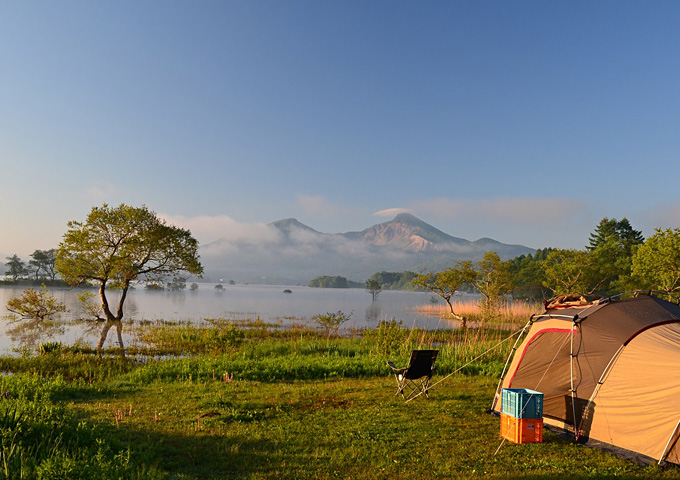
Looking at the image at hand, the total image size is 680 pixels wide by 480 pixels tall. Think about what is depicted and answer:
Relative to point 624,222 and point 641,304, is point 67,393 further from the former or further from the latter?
point 624,222

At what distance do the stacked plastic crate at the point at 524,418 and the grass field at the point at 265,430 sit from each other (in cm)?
16

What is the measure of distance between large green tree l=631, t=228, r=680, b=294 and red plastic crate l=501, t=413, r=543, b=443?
24.8m

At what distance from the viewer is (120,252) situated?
93.6ft

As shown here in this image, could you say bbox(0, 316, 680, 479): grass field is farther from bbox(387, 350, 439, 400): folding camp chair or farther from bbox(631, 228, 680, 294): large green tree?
bbox(631, 228, 680, 294): large green tree

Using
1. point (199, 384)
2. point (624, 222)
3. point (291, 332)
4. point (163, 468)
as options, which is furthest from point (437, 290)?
point (624, 222)

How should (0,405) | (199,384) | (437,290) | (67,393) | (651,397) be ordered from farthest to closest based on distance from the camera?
(437,290) → (199,384) → (67,393) → (651,397) → (0,405)

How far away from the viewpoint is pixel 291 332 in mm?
23062

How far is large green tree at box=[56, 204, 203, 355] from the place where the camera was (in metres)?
27.4

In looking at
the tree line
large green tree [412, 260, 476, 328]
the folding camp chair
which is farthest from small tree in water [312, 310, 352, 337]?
the tree line

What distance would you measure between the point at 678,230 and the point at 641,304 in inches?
1158

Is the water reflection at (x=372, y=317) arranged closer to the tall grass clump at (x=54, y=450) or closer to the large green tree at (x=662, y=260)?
the large green tree at (x=662, y=260)

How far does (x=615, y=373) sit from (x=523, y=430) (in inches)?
61.9

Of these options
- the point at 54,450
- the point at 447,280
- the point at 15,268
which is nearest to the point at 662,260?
the point at 447,280

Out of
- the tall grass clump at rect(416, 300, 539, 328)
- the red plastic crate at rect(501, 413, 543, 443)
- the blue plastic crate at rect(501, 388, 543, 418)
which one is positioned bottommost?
the tall grass clump at rect(416, 300, 539, 328)
